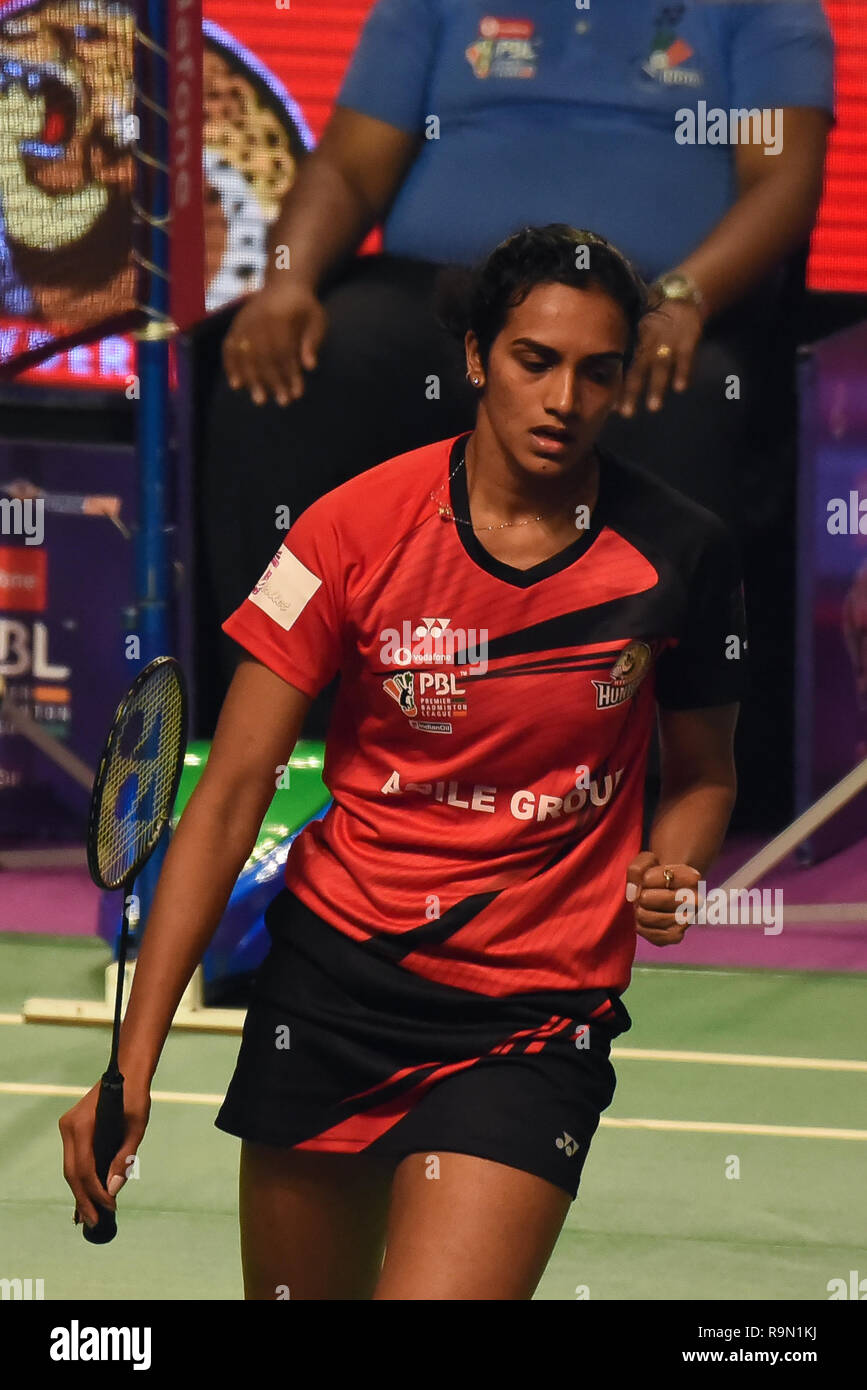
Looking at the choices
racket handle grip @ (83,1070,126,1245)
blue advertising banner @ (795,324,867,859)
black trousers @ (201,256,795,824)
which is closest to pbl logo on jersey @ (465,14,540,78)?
black trousers @ (201,256,795,824)

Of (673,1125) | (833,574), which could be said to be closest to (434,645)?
(673,1125)

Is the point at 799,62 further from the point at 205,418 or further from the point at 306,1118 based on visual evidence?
the point at 306,1118

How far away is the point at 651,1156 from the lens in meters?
4.44

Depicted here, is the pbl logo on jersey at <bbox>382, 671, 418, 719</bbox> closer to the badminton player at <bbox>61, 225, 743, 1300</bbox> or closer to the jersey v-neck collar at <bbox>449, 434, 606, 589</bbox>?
the badminton player at <bbox>61, 225, 743, 1300</bbox>

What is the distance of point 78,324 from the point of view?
216 inches

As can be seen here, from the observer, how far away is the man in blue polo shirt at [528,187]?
5688 millimetres

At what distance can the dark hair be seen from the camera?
2.33 meters

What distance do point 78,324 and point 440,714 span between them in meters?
3.50

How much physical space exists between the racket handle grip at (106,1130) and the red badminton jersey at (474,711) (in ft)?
1.20

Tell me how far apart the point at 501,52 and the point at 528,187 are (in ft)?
1.53

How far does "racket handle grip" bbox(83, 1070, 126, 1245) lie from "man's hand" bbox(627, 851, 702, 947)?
0.65m

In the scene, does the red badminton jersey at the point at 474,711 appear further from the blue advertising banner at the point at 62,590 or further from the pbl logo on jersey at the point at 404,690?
the blue advertising banner at the point at 62,590

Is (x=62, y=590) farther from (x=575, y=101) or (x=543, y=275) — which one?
(x=543, y=275)
